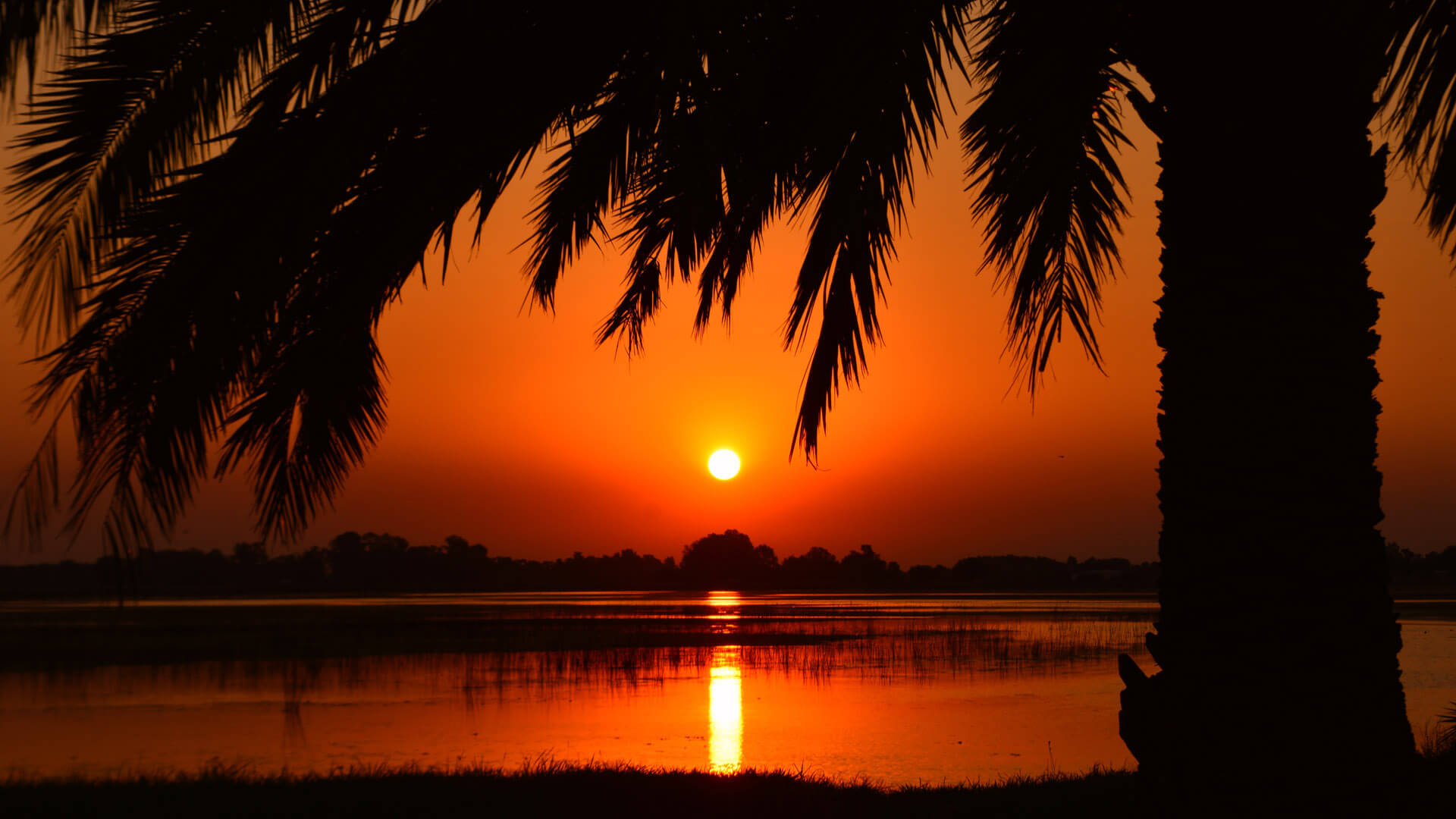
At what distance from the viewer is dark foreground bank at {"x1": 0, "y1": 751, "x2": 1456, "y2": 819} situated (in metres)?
7.42

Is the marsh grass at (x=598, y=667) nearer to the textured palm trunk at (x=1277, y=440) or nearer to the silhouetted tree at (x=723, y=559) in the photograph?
the textured palm trunk at (x=1277, y=440)

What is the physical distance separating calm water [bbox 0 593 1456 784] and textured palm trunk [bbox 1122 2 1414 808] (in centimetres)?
794

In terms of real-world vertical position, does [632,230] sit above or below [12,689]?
above

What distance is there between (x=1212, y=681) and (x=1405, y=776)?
0.67m

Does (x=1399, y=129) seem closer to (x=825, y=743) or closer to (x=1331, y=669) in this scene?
(x=1331, y=669)

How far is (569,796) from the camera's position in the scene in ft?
25.8

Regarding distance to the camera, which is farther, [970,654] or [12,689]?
[970,654]

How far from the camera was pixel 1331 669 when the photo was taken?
11.6 ft

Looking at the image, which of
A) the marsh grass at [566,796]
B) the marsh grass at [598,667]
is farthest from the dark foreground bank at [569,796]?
the marsh grass at [598,667]

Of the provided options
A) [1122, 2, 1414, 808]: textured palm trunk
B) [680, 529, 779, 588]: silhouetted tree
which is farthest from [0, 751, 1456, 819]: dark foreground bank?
[680, 529, 779, 588]: silhouetted tree

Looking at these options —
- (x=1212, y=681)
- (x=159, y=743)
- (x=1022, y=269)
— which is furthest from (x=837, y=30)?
(x=159, y=743)

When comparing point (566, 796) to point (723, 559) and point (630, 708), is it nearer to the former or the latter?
point (630, 708)

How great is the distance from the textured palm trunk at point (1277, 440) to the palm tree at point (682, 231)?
0.01m

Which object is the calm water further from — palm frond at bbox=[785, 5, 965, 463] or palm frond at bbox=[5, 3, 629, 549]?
palm frond at bbox=[5, 3, 629, 549]
